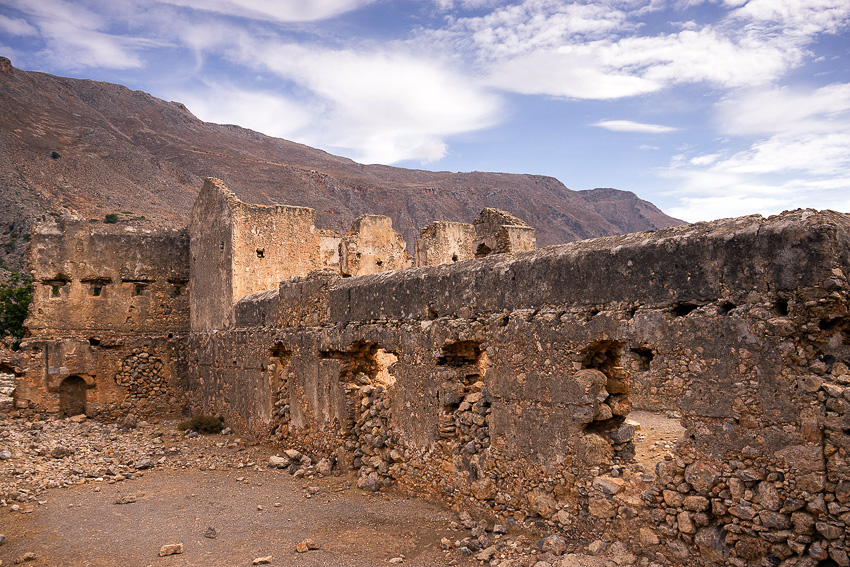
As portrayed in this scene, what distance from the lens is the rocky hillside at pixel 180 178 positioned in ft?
157

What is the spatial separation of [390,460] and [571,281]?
11.3ft

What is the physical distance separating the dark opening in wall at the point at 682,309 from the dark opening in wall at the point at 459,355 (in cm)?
239

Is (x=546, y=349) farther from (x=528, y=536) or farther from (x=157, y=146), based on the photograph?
(x=157, y=146)

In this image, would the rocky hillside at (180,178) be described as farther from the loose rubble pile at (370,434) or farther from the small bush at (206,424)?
the loose rubble pile at (370,434)

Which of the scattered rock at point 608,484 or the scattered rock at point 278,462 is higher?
the scattered rock at point 608,484

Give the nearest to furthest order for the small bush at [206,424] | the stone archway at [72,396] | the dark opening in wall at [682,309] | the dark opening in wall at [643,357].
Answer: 1. the dark opening in wall at [682,309]
2. the dark opening in wall at [643,357]
3. the small bush at [206,424]
4. the stone archway at [72,396]

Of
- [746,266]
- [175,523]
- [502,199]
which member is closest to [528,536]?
[746,266]

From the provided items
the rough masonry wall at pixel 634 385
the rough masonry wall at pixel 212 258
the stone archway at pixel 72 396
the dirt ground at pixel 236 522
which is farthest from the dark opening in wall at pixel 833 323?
the stone archway at pixel 72 396

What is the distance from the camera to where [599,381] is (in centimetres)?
492

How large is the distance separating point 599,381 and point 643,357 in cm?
44

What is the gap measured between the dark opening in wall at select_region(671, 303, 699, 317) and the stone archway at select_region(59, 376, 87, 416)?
44.1ft

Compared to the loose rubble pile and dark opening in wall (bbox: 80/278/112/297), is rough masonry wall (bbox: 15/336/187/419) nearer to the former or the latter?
dark opening in wall (bbox: 80/278/112/297)

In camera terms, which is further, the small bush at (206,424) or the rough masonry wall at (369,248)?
the rough masonry wall at (369,248)

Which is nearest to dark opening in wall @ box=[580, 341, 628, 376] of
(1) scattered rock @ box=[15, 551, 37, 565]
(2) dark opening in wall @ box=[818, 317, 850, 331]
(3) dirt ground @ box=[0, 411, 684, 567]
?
(3) dirt ground @ box=[0, 411, 684, 567]
